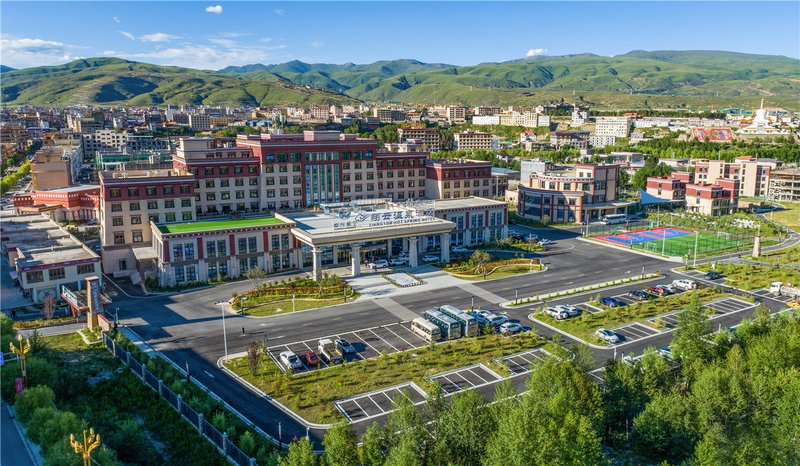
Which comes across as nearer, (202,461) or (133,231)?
(202,461)

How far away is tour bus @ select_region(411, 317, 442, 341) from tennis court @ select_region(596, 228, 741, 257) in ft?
164

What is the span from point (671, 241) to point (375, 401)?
73.6 meters

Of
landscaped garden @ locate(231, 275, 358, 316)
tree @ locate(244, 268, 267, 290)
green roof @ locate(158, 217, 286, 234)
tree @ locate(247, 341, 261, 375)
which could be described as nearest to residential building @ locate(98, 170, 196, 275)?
green roof @ locate(158, 217, 286, 234)

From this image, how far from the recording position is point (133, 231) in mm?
78812

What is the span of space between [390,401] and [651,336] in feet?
90.6

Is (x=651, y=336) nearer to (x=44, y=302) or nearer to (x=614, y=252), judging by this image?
(x=614, y=252)

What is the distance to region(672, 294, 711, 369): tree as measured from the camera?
1735 inches

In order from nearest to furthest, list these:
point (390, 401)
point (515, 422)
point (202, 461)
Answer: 1. point (515, 422)
2. point (202, 461)
3. point (390, 401)

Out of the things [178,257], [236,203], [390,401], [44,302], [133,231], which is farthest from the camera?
[236,203]

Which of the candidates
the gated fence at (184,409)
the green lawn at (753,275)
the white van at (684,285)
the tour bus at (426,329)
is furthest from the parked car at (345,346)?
the green lawn at (753,275)

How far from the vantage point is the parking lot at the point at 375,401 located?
40344 mm

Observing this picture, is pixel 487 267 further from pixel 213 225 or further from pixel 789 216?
pixel 789 216

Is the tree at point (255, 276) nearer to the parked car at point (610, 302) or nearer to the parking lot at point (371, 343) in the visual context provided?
the parking lot at point (371, 343)

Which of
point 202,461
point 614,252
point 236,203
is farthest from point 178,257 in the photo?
point 614,252
